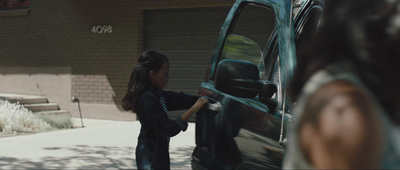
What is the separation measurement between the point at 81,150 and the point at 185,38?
17.2 feet

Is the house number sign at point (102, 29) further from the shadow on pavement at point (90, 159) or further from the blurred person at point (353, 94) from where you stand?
the blurred person at point (353, 94)

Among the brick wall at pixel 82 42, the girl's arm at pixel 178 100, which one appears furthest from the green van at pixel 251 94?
the brick wall at pixel 82 42

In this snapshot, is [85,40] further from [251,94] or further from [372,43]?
[372,43]

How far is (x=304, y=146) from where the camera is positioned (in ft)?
2.57

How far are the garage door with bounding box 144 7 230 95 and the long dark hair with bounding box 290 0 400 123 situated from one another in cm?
1194

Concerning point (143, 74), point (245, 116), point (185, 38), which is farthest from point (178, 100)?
point (185, 38)

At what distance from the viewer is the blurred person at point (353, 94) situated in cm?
72

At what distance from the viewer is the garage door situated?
1291 cm

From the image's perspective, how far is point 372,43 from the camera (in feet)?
2.61

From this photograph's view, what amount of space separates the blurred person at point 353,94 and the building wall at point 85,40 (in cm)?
1190

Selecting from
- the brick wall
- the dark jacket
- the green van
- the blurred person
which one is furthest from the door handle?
the brick wall

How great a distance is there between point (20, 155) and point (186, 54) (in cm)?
589

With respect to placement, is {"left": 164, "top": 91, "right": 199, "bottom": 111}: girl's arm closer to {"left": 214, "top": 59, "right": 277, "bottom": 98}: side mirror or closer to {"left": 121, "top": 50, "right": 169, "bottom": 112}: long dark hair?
{"left": 121, "top": 50, "right": 169, "bottom": 112}: long dark hair

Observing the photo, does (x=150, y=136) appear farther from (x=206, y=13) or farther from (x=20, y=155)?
(x=206, y=13)
